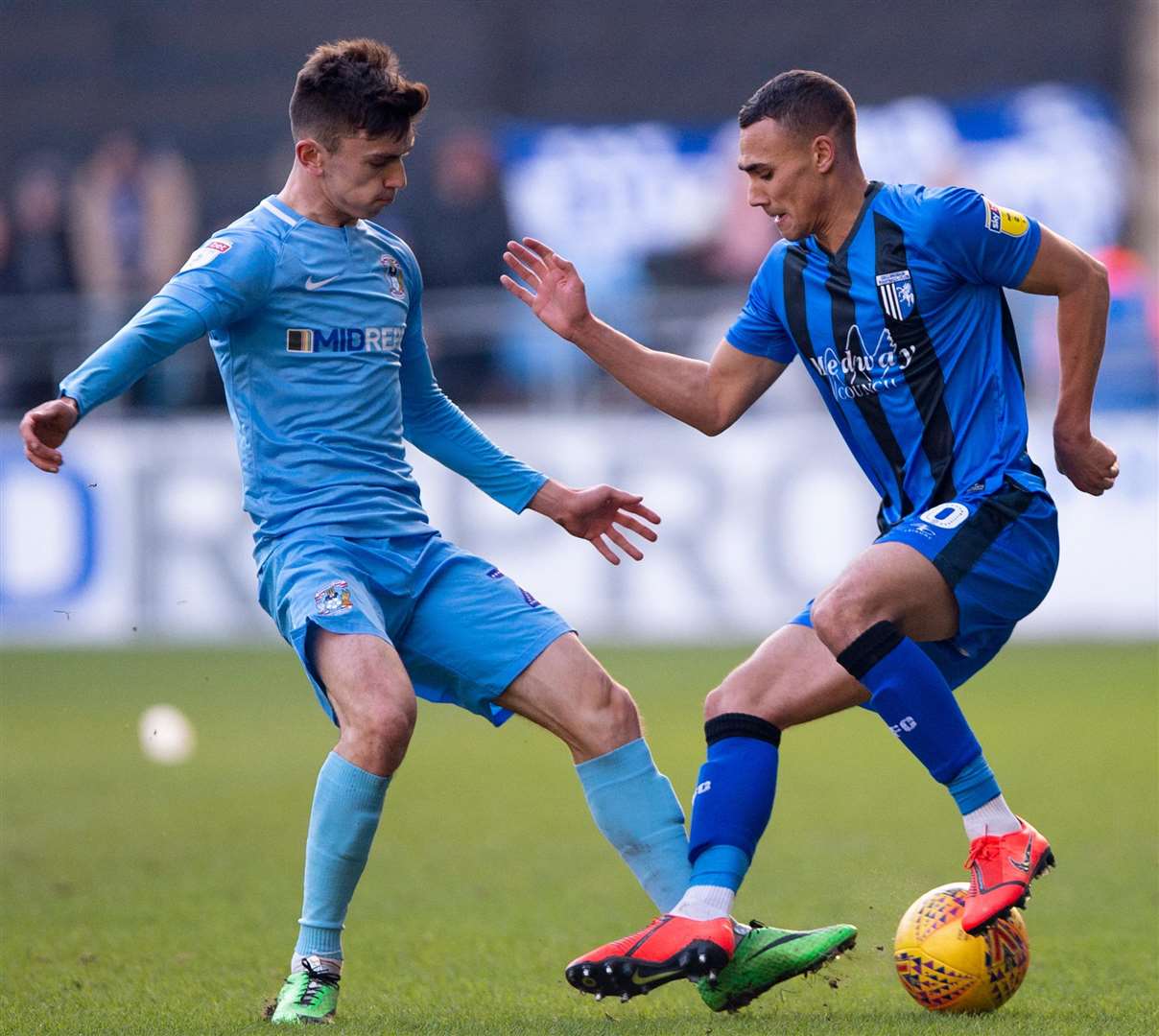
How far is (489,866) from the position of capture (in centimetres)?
694

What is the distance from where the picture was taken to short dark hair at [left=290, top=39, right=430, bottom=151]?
4750mm

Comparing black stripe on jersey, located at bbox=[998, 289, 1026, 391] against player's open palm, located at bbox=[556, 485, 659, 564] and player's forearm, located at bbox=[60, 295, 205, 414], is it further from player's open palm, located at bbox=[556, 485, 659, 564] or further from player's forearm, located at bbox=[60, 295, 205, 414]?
player's forearm, located at bbox=[60, 295, 205, 414]

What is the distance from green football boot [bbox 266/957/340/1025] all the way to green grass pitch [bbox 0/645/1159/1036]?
60 mm

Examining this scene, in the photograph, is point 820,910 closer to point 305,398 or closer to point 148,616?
point 305,398

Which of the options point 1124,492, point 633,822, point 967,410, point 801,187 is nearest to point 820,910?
Answer: point 633,822

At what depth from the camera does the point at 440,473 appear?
46.3 ft

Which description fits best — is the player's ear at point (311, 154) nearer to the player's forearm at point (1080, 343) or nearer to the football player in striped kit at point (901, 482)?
the football player in striped kit at point (901, 482)

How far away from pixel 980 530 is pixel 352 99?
1819 millimetres

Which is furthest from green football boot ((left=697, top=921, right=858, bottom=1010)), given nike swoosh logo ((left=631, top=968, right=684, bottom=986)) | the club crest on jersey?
the club crest on jersey

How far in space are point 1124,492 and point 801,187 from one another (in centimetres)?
948

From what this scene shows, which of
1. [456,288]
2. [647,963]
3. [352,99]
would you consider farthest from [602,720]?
[456,288]

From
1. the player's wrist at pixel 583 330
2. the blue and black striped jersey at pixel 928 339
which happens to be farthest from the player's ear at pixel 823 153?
the player's wrist at pixel 583 330

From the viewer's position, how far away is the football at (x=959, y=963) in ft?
14.9

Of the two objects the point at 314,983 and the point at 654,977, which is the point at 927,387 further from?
the point at 314,983
